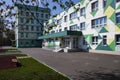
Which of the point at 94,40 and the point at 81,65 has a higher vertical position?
the point at 94,40

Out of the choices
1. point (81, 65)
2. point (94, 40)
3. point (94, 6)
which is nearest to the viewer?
point (81, 65)

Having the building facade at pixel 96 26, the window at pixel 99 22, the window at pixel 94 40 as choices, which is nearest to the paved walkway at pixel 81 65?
the building facade at pixel 96 26

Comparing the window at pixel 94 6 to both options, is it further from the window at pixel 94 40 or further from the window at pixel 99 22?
the window at pixel 94 40

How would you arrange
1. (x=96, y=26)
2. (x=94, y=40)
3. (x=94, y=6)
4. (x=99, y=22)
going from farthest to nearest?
(x=94, y=6), (x=94, y=40), (x=96, y=26), (x=99, y=22)

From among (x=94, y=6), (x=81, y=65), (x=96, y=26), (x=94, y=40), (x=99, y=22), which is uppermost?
(x=94, y=6)

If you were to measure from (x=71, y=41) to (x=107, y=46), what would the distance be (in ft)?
31.5

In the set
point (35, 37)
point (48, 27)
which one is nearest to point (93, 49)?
point (48, 27)

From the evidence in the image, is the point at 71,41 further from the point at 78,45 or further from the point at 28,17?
the point at 28,17

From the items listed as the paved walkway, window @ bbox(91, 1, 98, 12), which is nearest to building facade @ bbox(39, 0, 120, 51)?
window @ bbox(91, 1, 98, 12)

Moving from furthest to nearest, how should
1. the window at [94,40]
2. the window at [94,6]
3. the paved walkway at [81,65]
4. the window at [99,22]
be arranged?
the window at [94,6] → the window at [94,40] → the window at [99,22] → the paved walkway at [81,65]

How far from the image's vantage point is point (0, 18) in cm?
613

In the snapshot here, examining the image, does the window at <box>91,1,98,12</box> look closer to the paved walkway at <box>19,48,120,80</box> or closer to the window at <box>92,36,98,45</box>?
the window at <box>92,36,98,45</box>

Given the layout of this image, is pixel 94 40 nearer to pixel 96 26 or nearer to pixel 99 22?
pixel 96 26

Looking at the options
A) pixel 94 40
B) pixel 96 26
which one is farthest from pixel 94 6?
pixel 94 40
